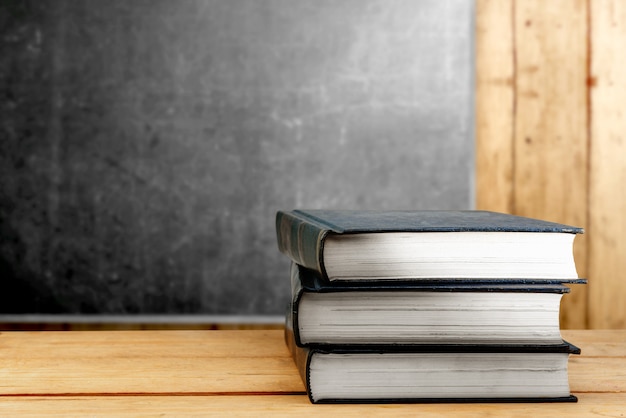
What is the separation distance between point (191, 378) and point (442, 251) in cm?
25

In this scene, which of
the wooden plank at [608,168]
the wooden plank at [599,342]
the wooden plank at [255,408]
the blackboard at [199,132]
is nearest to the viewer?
the wooden plank at [255,408]

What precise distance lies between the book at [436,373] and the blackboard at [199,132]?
772 millimetres

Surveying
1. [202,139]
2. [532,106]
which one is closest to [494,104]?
[532,106]

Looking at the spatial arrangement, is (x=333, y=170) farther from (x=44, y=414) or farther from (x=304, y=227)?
(x=44, y=414)

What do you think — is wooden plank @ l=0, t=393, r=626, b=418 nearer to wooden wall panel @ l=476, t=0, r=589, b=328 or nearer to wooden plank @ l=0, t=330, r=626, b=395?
wooden plank @ l=0, t=330, r=626, b=395

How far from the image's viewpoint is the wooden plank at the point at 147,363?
0.58m

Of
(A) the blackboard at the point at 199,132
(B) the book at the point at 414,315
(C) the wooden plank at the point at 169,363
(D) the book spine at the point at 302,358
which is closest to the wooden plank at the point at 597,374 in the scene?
(C) the wooden plank at the point at 169,363

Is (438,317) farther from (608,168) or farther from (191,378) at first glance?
(608,168)

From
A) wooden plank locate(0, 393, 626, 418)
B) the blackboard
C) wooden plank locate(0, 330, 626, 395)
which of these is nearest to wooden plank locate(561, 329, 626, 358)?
wooden plank locate(0, 330, 626, 395)

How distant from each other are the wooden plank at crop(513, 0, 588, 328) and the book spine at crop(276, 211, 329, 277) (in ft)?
2.67

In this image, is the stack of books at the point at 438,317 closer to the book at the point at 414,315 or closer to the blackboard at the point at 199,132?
the book at the point at 414,315

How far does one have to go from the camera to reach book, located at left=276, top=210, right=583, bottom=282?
52 cm

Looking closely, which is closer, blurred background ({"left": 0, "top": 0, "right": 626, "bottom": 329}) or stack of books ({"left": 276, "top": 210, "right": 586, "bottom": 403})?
stack of books ({"left": 276, "top": 210, "right": 586, "bottom": 403})

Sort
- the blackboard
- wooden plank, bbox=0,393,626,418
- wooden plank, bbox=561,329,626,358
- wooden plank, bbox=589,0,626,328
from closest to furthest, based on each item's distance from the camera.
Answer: wooden plank, bbox=0,393,626,418 < wooden plank, bbox=561,329,626,358 < the blackboard < wooden plank, bbox=589,0,626,328
